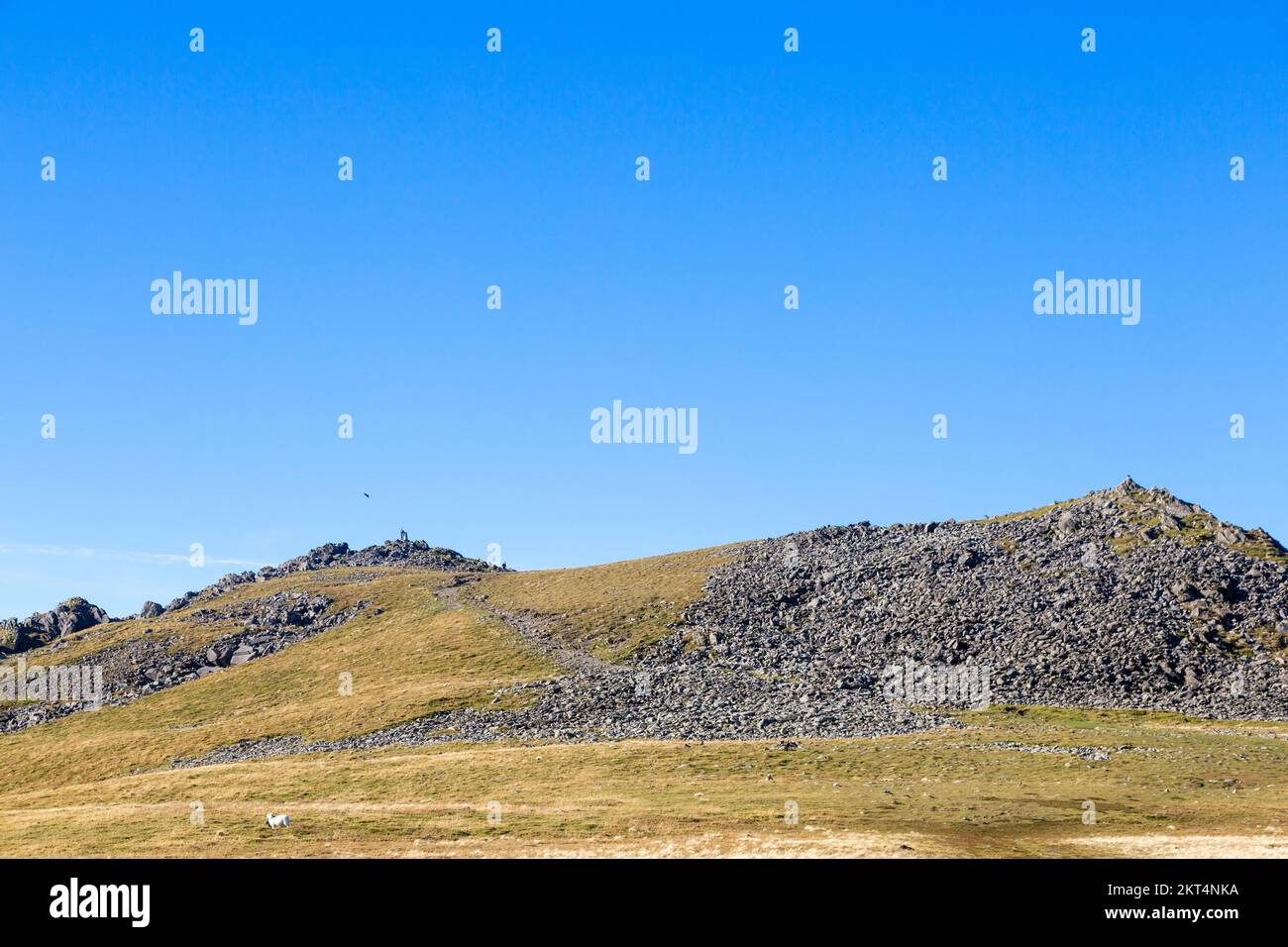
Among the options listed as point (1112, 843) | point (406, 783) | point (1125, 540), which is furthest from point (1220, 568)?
point (406, 783)

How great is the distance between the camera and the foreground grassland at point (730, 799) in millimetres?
44625

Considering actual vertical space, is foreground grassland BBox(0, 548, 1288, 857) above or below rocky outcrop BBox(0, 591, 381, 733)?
below

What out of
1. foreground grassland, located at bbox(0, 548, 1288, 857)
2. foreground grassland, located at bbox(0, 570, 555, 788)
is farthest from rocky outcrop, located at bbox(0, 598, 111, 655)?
foreground grassland, located at bbox(0, 548, 1288, 857)

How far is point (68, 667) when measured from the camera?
14212 cm

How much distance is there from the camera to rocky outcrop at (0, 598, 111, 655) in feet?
568

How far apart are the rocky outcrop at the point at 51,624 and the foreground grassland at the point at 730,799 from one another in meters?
107

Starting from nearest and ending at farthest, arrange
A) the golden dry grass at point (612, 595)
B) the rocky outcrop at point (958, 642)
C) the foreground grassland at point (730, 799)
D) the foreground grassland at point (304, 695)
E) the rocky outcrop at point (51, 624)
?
the foreground grassland at point (730, 799) → the rocky outcrop at point (958, 642) → the foreground grassland at point (304, 695) → the golden dry grass at point (612, 595) → the rocky outcrop at point (51, 624)

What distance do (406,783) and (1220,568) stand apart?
80.9 meters

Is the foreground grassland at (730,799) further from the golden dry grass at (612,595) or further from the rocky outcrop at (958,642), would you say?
the golden dry grass at (612,595)

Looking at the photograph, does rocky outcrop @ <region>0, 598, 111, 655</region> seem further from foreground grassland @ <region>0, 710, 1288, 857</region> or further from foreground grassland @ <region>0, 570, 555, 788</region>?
foreground grassland @ <region>0, 710, 1288, 857</region>

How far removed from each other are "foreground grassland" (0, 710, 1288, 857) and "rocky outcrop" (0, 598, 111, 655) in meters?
107

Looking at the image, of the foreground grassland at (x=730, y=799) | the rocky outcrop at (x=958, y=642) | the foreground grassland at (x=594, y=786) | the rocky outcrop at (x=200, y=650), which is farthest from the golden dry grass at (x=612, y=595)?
the foreground grassland at (x=730, y=799)
